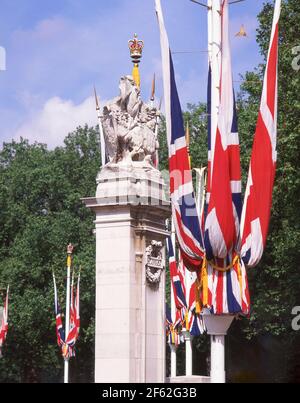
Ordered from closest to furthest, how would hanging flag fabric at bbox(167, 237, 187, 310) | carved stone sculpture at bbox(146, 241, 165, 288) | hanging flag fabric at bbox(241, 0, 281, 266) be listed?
hanging flag fabric at bbox(241, 0, 281, 266), carved stone sculpture at bbox(146, 241, 165, 288), hanging flag fabric at bbox(167, 237, 187, 310)

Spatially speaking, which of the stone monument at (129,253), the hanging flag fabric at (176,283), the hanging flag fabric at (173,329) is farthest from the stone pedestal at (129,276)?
the hanging flag fabric at (173,329)

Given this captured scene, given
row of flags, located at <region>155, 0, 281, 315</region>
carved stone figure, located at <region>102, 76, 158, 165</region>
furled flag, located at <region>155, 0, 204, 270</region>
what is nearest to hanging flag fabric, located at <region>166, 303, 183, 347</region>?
carved stone figure, located at <region>102, 76, 158, 165</region>

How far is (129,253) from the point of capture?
68.1 ft

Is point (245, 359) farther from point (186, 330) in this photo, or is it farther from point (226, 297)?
point (226, 297)

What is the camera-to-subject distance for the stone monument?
20547 mm

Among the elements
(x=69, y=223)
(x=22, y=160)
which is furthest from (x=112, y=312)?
(x=22, y=160)

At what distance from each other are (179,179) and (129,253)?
13.2 ft

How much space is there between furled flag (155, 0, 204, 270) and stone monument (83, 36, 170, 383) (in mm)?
3769

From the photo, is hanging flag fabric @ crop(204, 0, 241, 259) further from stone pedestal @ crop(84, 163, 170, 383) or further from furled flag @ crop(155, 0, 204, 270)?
stone pedestal @ crop(84, 163, 170, 383)

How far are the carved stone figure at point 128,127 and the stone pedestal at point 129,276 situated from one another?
1.46 ft

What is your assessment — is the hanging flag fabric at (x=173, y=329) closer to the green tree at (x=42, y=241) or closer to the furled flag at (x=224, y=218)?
the green tree at (x=42, y=241)

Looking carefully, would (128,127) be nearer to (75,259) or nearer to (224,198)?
(224,198)

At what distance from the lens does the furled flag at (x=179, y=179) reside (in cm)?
1677
